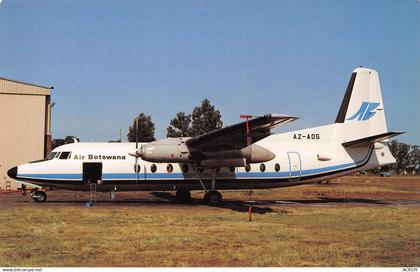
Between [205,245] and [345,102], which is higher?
[345,102]

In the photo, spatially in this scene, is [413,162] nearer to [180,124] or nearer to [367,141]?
[180,124]

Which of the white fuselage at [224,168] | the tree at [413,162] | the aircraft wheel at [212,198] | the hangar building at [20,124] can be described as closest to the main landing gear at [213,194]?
the aircraft wheel at [212,198]

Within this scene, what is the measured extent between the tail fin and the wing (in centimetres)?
664

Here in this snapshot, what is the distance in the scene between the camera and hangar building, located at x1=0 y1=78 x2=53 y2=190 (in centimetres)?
3228

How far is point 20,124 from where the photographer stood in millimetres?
33000

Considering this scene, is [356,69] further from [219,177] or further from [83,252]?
[83,252]

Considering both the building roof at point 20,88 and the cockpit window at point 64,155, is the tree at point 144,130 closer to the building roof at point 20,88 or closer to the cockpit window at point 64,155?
the building roof at point 20,88

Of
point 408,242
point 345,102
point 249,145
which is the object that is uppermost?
point 345,102

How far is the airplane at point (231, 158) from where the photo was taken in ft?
59.1

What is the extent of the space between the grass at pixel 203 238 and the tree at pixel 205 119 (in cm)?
4121

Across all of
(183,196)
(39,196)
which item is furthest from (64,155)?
(183,196)

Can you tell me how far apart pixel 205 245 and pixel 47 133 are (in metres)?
29.6

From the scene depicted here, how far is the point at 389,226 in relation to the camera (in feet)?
41.8

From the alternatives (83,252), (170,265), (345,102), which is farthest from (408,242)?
(345,102)
